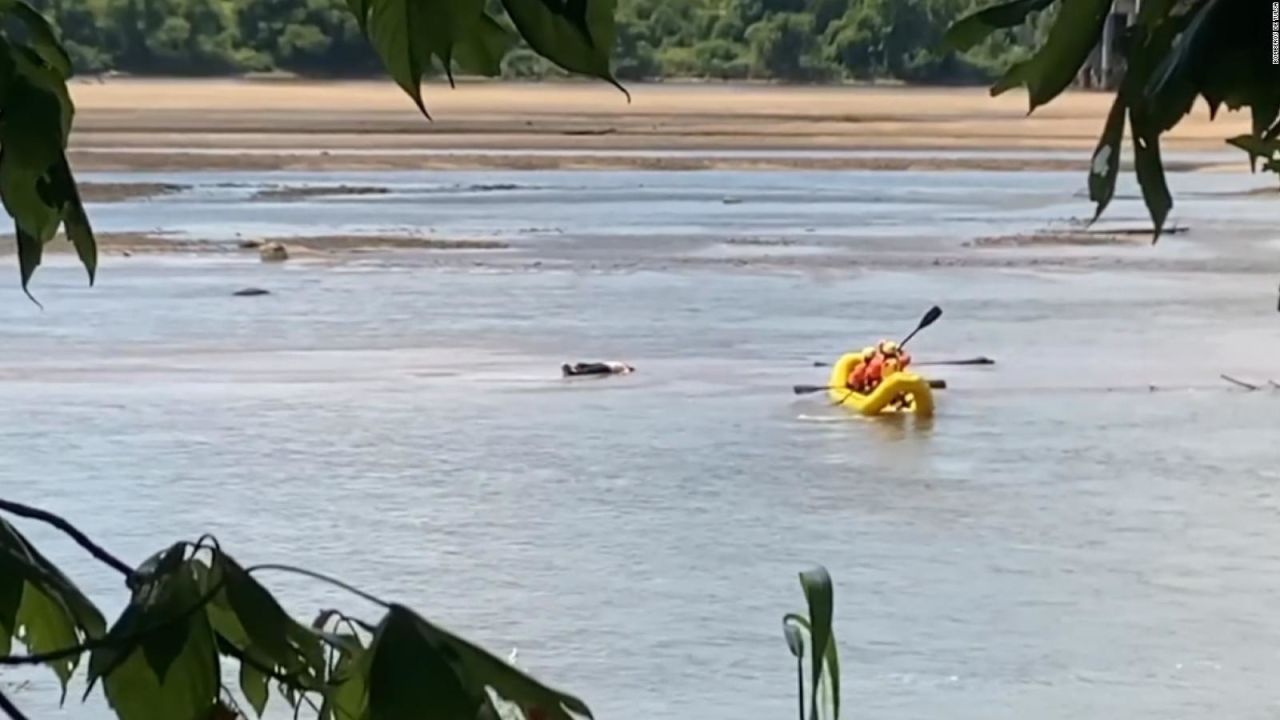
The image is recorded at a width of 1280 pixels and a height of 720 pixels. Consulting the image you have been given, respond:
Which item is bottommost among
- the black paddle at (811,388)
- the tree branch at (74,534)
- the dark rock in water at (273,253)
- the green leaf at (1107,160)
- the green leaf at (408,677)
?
the dark rock in water at (273,253)

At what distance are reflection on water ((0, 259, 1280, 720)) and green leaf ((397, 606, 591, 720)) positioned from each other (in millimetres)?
3350

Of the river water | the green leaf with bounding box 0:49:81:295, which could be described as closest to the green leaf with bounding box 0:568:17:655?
the green leaf with bounding box 0:49:81:295

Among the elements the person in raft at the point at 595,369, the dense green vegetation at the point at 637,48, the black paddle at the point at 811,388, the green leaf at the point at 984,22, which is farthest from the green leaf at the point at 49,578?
the dense green vegetation at the point at 637,48

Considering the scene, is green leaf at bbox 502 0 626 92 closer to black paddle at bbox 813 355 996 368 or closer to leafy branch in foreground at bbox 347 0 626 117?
leafy branch in foreground at bbox 347 0 626 117

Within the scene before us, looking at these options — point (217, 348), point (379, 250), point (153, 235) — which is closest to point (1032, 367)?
point (217, 348)

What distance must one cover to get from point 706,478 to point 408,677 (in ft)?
30.3

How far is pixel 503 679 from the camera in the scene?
3.95 feet

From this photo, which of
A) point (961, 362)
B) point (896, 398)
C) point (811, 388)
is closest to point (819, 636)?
point (896, 398)

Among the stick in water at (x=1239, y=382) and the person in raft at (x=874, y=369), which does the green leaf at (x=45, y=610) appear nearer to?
the person in raft at (x=874, y=369)

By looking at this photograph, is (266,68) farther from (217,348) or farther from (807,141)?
(217,348)

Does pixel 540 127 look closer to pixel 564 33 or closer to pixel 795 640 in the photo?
pixel 795 640

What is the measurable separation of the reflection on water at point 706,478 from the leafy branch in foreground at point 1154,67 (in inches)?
134

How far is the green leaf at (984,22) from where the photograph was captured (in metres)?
1.26

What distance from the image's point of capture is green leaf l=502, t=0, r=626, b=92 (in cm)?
118
